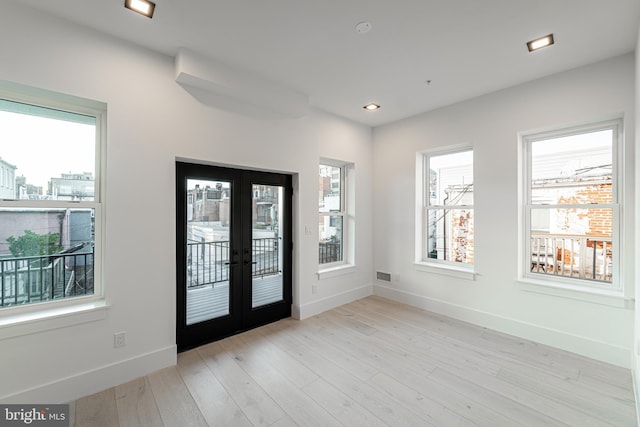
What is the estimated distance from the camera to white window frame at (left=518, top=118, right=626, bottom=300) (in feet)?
9.00

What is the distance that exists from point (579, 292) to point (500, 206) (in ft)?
3.80

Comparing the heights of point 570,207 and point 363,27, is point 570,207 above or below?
below

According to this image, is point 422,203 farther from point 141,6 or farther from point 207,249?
point 141,6

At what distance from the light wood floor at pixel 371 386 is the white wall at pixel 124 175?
28 cm

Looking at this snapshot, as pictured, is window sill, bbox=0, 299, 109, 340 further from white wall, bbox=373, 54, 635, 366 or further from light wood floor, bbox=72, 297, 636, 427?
white wall, bbox=373, 54, 635, 366

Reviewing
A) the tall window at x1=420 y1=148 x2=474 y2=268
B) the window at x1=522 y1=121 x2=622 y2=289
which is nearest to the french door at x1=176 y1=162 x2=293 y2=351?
the tall window at x1=420 y1=148 x2=474 y2=268

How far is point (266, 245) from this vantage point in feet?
11.8

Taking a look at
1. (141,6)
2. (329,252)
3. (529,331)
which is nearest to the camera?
(141,6)

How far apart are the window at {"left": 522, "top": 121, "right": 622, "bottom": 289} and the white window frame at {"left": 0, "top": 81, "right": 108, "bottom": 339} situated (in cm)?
454

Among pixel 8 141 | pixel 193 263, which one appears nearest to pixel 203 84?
pixel 8 141

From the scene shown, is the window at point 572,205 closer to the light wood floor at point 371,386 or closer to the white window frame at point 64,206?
the light wood floor at point 371,386

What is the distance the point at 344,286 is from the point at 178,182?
2.83 m

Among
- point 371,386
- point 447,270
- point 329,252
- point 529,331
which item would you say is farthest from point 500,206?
point 371,386

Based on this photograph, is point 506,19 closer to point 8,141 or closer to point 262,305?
point 262,305
